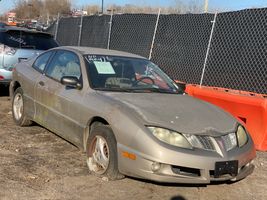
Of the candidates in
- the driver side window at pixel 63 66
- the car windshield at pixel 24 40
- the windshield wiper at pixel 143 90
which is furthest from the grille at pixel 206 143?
the car windshield at pixel 24 40

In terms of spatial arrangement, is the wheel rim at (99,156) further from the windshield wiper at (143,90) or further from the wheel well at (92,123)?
the windshield wiper at (143,90)

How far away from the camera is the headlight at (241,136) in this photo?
512 cm

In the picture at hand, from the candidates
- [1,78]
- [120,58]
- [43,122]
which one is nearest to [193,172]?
[120,58]

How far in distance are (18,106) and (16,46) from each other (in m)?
2.61

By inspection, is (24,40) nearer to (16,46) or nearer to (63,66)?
(16,46)

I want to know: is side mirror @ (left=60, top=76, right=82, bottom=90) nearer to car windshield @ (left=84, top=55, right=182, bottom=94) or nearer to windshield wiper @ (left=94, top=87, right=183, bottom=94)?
car windshield @ (left=84, top=55, right=182, bottom=94)

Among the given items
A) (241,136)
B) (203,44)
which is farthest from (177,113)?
(203,44)

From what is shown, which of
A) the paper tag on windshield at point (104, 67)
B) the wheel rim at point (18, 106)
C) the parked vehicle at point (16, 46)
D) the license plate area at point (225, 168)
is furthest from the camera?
the parked vehicle at point (16, 46)

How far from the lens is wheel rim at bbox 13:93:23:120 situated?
25.0 ft

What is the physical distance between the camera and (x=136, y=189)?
5.03m

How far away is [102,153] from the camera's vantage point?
5.24 m

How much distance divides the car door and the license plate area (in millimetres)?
1792

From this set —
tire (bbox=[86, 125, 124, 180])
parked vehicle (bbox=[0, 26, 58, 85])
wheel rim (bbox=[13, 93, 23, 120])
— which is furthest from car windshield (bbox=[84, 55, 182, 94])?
parked vehicle (bbox=[0, 26, 58, 85])

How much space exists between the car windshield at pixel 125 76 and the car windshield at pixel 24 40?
4204 millimetres
